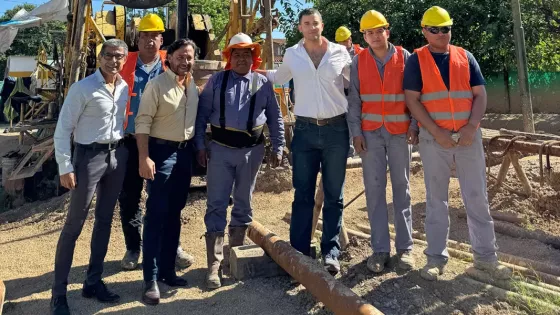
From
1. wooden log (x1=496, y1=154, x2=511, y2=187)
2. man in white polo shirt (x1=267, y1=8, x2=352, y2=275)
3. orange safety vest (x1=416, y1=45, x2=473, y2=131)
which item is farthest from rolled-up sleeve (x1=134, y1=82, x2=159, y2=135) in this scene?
wooden log (x1=496, y1=154, x2=511, y2=187)

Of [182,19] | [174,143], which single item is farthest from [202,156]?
[182,19]

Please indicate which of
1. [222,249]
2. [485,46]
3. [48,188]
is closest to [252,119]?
[222,249]

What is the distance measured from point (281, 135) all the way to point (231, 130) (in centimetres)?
49

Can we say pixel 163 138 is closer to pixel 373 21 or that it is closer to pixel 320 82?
pixel 320 82

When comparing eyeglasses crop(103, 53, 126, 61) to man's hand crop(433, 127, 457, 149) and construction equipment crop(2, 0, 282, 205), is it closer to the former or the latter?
man's hand crop(433, 127, 457, 149)

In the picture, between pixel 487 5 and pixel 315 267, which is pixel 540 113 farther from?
pixel 315 267

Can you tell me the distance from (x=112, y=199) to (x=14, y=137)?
16.9m

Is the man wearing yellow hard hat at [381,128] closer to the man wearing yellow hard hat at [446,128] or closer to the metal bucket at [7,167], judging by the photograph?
the man wearing yellow hard hat at [446,128]

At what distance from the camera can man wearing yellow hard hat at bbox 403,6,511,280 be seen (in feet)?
A: 12.6

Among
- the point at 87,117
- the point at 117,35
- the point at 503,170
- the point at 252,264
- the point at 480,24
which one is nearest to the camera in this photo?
the point at 87,117

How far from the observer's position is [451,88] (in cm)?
384

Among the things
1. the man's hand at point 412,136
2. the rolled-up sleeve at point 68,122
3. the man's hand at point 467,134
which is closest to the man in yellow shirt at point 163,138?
the rolled-up sleeve at point 68,122

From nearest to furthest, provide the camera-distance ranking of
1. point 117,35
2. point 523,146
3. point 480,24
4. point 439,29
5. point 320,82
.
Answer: point 439,29, point 320,82, point 523,146, point 117,35, point 480,24

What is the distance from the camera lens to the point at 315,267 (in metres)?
3.84
